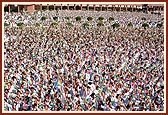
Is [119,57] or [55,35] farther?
[55,35]

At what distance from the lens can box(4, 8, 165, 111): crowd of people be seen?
355 inches

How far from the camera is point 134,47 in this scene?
18.8 m

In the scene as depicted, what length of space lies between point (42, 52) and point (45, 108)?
26.5ft

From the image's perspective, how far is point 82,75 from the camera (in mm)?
12203

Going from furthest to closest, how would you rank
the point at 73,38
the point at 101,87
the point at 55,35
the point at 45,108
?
1. the point at 55,35
2. the point at 73,38
3. the point at 101,87
4. the point at 45,108

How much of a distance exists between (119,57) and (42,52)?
3.26 meters

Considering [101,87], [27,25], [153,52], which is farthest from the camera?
[27,25]

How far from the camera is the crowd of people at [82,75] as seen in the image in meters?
9.01

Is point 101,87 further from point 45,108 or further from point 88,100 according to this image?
point 45,108

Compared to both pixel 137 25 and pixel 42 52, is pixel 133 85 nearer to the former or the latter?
pixel 42 52

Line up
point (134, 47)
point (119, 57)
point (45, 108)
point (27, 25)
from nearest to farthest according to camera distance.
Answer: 1. point (45, 108)
2. point (119, 57)
3. point (134, 47)
4. point (27, 25)

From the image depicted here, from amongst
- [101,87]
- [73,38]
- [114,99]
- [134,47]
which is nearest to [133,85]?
[101,87]

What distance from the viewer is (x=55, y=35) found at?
23828 millimetres

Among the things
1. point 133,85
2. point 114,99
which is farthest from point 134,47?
point 114,99
